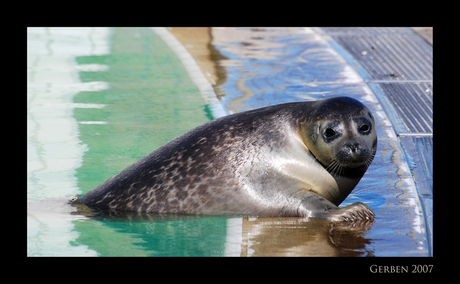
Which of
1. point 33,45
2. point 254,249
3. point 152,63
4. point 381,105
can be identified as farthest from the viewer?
point 33,45

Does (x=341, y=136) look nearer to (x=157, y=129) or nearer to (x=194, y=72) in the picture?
(x=157, y=129)

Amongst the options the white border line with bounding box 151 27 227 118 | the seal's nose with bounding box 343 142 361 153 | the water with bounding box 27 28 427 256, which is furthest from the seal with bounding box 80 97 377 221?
the white border line with bounding box 151 27 227 118

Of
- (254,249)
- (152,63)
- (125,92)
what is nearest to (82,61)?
Result: (152,63)

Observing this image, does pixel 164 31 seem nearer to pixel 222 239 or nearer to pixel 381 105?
pixel 381 105

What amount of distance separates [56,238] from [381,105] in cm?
467

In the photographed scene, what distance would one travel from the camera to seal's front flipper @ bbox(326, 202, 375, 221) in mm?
4719

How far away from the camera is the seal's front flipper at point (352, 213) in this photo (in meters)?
4.72

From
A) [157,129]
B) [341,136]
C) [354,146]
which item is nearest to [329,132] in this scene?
[341,136]

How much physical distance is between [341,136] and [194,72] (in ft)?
18.2

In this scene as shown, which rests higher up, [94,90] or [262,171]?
[262,171]

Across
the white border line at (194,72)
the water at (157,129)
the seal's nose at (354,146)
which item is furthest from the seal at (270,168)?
the white border line at (194,72)

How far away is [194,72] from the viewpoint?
10.0 metres

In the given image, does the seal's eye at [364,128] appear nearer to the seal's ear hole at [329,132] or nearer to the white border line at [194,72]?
the seal's ear hole at [329,132]

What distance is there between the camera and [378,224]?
4.78 metres
